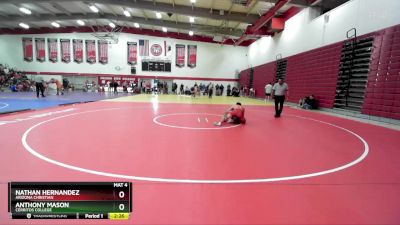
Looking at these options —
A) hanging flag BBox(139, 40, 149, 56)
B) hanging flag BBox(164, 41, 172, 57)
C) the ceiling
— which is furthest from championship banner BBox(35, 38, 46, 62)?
hanging flag BBox(164, 41, 172, 57)

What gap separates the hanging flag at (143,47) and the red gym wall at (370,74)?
1609 centimetres

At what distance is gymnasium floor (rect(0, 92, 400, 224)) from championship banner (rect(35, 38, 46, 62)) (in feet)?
92.0

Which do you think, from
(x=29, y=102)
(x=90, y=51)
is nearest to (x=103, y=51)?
(x=90, y=51)

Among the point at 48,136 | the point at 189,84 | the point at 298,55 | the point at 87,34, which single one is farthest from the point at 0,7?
the point at 298,55

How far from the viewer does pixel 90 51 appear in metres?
28.7

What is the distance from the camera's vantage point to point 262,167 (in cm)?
340

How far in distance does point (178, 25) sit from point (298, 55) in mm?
13436

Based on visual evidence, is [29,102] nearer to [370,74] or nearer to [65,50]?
[370,74]

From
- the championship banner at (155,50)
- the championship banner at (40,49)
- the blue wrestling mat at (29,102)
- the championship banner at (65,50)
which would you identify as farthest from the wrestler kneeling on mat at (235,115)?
the championship banner at (40,49)

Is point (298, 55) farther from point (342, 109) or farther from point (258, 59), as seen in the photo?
point (258, 59)

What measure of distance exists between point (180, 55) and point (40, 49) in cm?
1716

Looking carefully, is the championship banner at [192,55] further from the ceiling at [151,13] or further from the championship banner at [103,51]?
the championship banner at [103,51]

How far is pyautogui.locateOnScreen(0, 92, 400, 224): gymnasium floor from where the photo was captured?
86.5 inches
